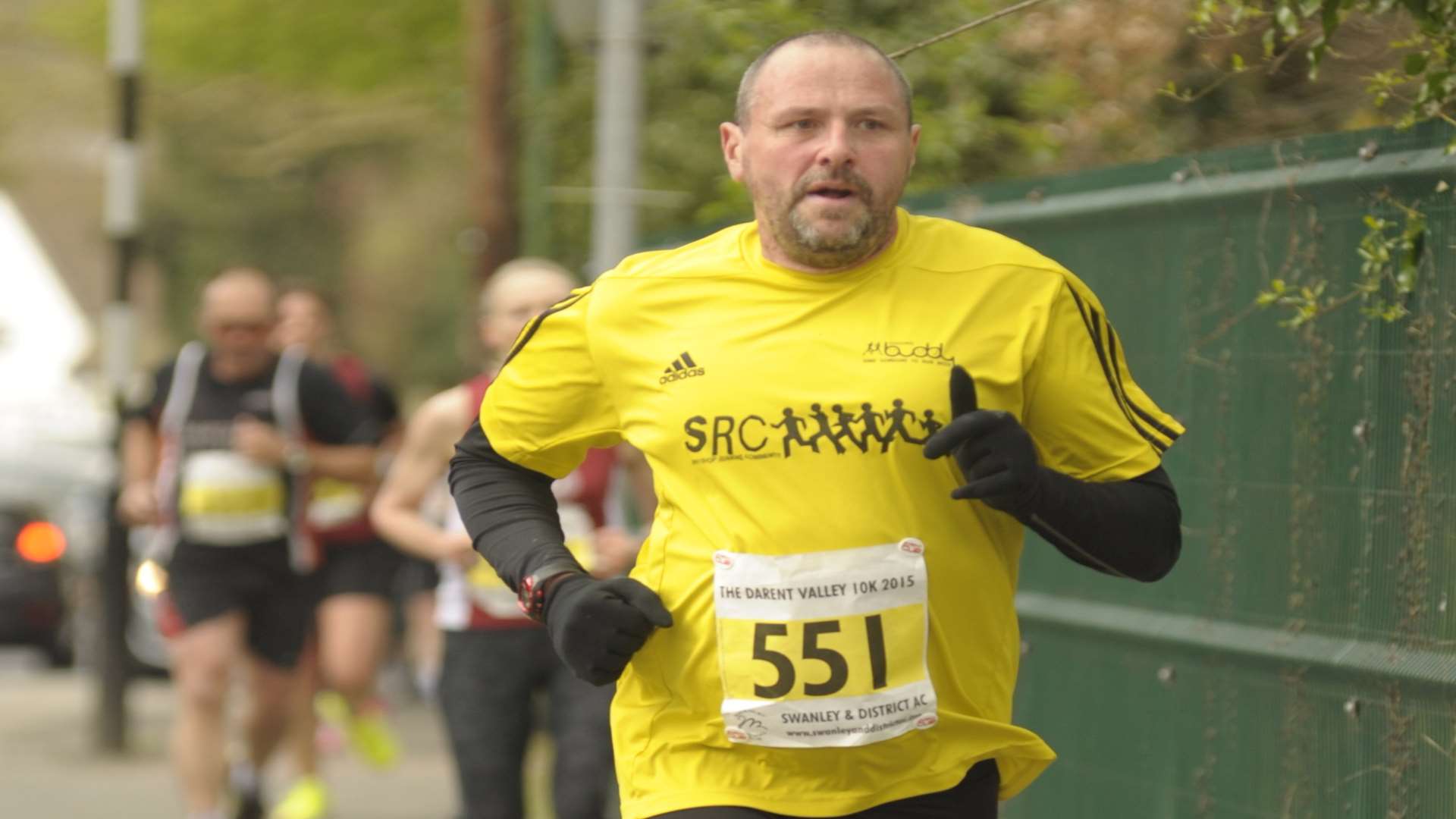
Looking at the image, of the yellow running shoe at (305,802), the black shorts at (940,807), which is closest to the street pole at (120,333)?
the yellow running shoe at (305,802)

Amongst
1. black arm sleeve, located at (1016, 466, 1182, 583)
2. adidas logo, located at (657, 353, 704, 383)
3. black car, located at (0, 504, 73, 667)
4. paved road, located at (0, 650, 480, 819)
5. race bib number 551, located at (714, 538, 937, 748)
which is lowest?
paved road, located at (0, 650, 480, 819)

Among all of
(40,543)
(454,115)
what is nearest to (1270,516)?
A: (40,543)

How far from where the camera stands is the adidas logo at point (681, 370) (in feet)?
12.7

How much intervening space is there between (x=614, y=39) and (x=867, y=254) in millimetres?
3782

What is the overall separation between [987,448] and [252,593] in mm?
5789

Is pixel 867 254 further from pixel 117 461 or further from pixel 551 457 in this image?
pixel 117 461

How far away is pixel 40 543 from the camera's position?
53.8 ft

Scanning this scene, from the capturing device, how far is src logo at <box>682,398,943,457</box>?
3.69 m

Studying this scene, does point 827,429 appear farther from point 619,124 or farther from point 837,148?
point 619,124

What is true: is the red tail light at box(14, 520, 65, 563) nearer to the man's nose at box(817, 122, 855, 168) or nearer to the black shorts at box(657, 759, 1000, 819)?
the black shorts at box(657, 759, 1000, 819)

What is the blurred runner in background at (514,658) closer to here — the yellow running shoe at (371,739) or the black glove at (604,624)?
the black glove at (604,624)

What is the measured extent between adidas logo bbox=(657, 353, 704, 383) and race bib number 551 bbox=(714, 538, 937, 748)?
0.33m

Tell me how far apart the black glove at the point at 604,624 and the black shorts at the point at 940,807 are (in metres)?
0.27

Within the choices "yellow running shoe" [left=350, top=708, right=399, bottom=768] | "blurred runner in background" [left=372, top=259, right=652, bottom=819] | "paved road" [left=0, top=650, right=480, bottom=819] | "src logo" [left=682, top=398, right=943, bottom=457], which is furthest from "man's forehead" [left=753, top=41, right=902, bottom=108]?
"yellow running shoe" [left=350, top=708, right=399, bottom=768]
